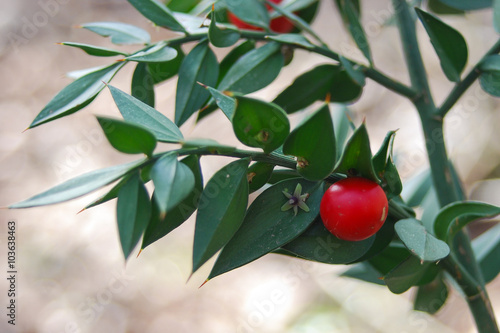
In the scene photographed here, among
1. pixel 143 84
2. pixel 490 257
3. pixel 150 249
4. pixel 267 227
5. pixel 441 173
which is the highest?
pixel 143 84

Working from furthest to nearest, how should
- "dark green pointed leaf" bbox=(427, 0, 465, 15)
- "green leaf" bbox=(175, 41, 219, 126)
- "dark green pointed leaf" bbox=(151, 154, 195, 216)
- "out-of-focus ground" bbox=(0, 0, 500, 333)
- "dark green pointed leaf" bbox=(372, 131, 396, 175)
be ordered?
"out-of-focus ground" bbox=(0, 0, 500, 333), "dark green pointed leaf" bbox=(427, 0, 465, 15), "green leaf" bbox=(175, 41, 219, 126), "dark green pointed leaf" bbox=(372, 131, 396, 175), "dark green pointed leaf" bbox=(151, 154, 195, 216)

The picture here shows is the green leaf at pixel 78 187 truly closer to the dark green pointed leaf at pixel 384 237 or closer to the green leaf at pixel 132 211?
the green leaf at pixel 132 211

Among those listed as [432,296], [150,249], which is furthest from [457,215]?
[150,249]

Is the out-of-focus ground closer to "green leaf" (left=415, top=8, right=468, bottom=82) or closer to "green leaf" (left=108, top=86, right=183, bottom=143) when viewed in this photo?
"green leaf" (left=415, top=8, right=468, bottom=82)

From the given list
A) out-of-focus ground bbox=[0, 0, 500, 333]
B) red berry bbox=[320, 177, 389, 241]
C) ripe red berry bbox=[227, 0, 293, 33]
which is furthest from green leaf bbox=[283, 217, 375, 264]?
out-of-focus ground bbox=[0, 0, 500, 333]

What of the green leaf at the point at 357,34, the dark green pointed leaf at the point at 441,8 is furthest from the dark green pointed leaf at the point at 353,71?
the dark green pointed leaf at the point at 441,8

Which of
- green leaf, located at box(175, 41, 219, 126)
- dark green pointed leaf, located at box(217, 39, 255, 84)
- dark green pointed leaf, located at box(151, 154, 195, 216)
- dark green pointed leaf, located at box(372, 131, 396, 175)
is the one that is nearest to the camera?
dark green pointed leaf, located at box(151, 154, 195, 216)

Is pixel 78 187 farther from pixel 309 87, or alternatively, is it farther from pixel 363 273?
pixel 363 273
